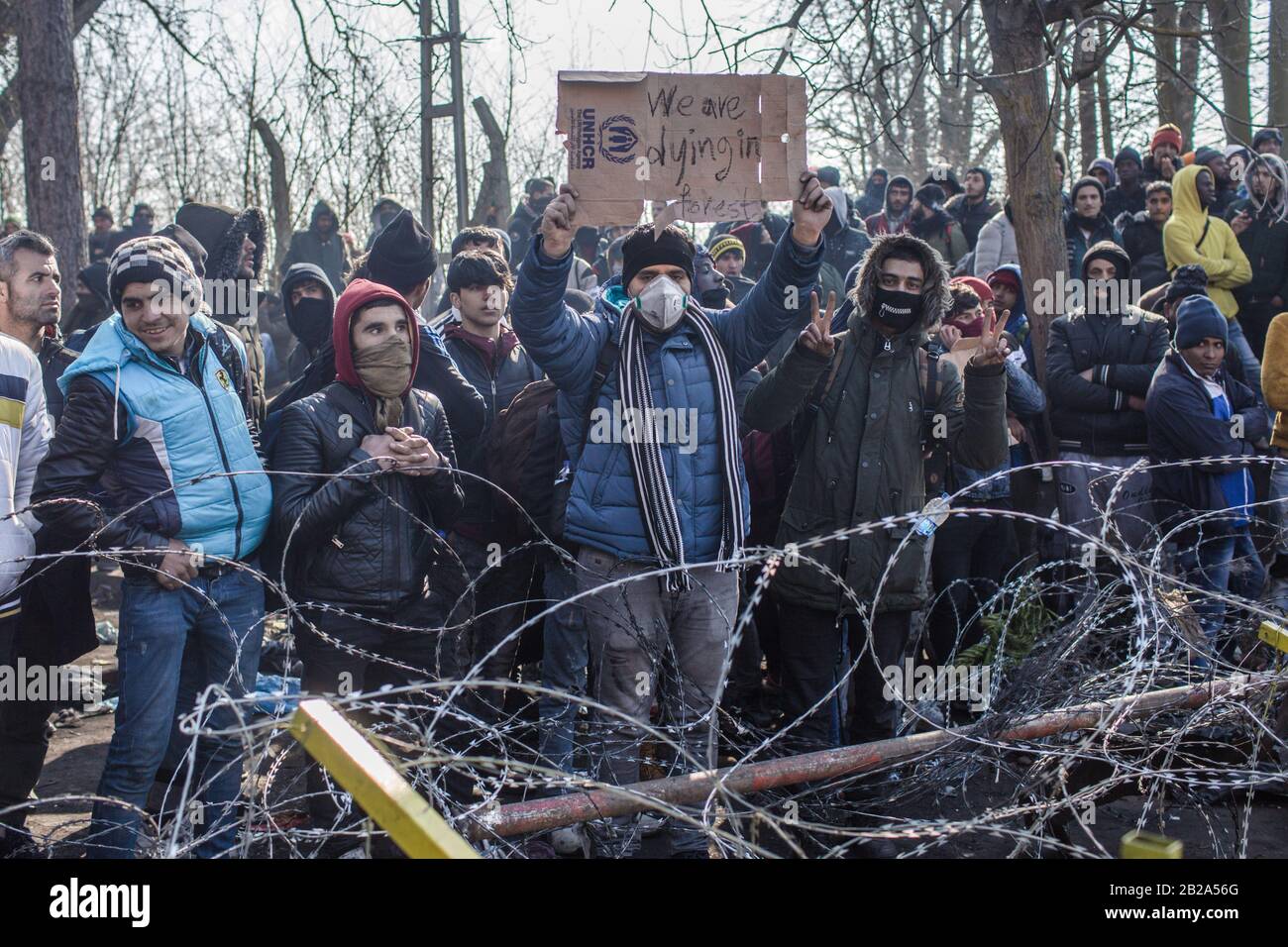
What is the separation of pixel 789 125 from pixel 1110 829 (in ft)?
9.16

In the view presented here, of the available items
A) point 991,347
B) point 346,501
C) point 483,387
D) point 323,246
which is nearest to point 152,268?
point 346,501

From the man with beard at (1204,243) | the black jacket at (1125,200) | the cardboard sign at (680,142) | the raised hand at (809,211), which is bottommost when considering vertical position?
the raised hand at (809,211)

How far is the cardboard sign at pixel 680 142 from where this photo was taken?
143 inches

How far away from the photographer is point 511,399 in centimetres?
516

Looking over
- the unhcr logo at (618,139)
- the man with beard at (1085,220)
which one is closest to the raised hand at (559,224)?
the unhcr logo at (618,139)

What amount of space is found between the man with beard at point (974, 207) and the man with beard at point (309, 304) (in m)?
6.20

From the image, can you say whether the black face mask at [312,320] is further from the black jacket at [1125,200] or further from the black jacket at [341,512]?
the black jacket at [1125,200]

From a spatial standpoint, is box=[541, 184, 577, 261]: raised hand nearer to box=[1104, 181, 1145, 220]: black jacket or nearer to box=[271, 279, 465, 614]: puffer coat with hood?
box=[271, 279, 465, 614]: puffer coat with hood

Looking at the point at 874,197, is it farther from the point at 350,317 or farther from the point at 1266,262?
the point at 350,317

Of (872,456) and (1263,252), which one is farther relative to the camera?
(1263,252)

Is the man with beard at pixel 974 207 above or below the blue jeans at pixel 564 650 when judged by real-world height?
above

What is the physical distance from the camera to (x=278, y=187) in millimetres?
14164

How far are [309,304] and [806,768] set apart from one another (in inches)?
137

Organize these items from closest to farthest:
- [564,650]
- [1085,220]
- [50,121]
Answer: [564,650], [50,121], [1085,220]
